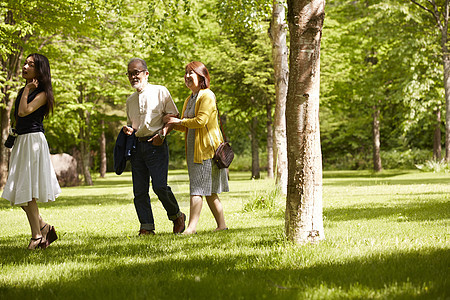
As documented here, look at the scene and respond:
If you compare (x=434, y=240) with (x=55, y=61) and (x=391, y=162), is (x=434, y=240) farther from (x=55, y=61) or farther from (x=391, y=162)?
(x=391, y=162)

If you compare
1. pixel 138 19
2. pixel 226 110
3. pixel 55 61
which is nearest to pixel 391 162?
pixel 226 110

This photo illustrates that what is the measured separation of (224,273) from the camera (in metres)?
4.31

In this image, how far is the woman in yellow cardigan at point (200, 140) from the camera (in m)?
6.46

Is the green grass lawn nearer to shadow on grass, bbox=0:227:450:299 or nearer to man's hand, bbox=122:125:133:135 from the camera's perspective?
shadow on grass, bbox=0:227:450:299

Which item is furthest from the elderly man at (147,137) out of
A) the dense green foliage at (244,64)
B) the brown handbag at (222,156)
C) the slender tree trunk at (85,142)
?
the slender tree trunk at (85,142)

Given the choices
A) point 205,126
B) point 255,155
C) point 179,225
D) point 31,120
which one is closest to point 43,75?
point 31,120

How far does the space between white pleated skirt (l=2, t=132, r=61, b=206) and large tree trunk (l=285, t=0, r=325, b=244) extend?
2602 millimetres

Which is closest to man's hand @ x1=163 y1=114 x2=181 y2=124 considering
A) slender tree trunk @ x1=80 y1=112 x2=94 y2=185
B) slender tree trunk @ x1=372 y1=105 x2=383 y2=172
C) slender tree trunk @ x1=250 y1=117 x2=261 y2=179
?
slender tree trunk @ x1=80 y1=112 x2=94 y2=185

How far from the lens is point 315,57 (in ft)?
17.1

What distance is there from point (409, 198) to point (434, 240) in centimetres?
623

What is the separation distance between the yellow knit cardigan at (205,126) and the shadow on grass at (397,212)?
110 inches

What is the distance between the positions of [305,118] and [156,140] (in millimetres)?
2117

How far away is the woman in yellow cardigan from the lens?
6.46 m

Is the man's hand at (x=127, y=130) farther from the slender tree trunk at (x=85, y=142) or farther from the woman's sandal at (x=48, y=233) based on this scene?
the slender tree trunk at (x=85, y=142)
